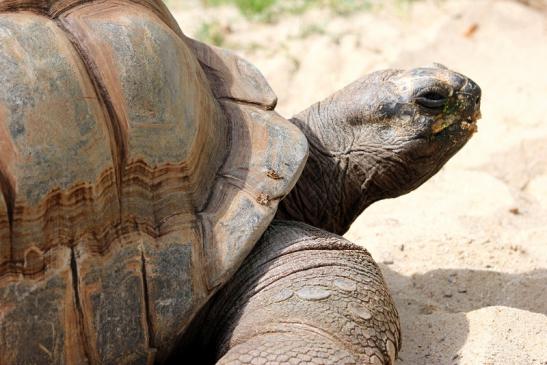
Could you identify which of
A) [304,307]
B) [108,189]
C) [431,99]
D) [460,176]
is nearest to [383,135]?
[431,99]

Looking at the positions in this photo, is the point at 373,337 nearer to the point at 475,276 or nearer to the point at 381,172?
the point at 381,172

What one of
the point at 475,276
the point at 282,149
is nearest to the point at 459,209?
the point at 475,276

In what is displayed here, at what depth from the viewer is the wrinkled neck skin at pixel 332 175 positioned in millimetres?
3672

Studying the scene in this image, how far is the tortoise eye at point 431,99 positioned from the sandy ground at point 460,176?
0.82 m

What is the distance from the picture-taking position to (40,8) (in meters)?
2.79

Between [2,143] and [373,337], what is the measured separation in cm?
127

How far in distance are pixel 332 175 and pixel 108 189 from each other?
1.23 meters

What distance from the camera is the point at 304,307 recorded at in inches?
111

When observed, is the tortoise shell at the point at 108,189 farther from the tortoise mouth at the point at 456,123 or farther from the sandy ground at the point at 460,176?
the sandy ground at the point at 460,176

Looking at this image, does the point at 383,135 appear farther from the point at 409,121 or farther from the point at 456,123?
the point at 456,123

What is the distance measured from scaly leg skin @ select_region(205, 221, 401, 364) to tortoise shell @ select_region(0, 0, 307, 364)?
6.0 inches

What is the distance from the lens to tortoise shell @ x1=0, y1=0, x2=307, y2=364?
2.56 meters

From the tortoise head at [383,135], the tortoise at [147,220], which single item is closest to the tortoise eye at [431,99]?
the tortoise head at [383,135]

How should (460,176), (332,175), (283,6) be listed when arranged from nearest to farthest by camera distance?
(332,175) → (460,176) → (283,6)
